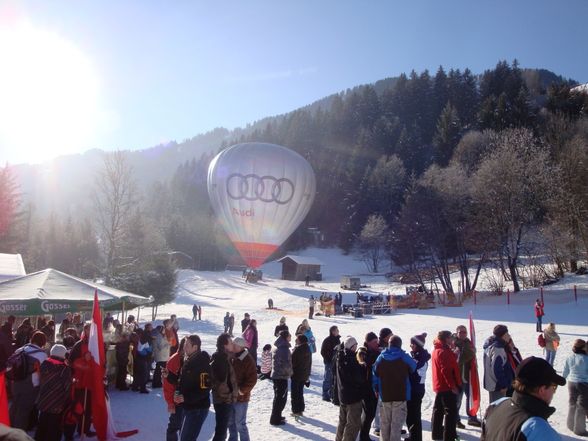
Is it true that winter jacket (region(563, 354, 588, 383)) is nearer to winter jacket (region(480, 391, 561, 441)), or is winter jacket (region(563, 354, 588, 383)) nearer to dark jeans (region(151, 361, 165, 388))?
winter jacket (region(480, 391, 561, 441))

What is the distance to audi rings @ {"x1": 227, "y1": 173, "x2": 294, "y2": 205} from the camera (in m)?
23.7

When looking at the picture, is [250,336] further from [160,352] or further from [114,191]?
[114,191]

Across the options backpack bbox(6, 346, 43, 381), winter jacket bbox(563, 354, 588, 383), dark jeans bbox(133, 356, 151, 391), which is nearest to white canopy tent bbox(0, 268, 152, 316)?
dark jeans bbox(133, 356, 151, 391)

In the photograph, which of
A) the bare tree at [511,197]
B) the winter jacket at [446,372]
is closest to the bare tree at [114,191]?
the bare tree at [511,197]

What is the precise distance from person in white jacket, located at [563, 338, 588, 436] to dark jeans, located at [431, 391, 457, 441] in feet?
6.36

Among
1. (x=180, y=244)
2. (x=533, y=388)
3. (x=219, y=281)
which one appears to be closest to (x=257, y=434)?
(x=533, y=388)

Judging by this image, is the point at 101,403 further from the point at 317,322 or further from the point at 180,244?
the point at 180,244

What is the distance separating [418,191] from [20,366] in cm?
3558

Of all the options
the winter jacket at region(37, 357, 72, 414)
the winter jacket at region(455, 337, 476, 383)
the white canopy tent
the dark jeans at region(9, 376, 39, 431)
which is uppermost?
the white canopy tent

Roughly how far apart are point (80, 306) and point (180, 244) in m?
65.8

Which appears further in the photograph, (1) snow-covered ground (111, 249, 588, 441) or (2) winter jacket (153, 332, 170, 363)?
(2) winter jacket (153, 332, 170, 363)

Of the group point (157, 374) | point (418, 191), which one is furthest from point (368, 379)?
point (418, 191)

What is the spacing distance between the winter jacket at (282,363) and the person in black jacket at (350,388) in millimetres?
1742

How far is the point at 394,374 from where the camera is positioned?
5.66 meters
